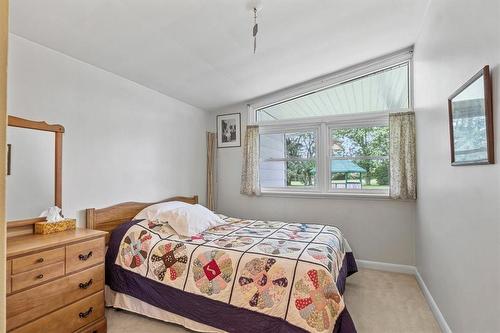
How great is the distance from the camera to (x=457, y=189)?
72.3 inches

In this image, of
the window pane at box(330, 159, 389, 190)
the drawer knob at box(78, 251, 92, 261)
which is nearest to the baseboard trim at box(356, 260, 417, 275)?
the window pane at box(330, 159, 389, 190)

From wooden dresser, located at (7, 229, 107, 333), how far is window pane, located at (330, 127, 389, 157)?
10.3 feet

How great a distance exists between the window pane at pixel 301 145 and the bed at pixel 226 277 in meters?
1.51

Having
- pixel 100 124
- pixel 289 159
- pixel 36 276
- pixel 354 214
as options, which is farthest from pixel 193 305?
pixel 289 159

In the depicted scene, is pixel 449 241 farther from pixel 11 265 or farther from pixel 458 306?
pixel 11 265

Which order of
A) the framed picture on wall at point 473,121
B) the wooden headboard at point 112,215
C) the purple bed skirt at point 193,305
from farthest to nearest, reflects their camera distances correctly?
1. the wooden headboard at point 112,215
2. the purple bed skirt at point 193,305
3. the framed picture on wall at point 473,121

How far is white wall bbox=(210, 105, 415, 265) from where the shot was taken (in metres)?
3.42

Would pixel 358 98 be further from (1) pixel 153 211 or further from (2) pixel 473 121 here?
(1) pixel 153 211

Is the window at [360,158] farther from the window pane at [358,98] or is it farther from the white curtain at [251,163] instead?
the white curtain at [251,163]

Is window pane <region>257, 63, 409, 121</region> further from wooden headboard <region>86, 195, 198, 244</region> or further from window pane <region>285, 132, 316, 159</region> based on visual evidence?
wooden headboard <region>86, 195, 198, 244</region>

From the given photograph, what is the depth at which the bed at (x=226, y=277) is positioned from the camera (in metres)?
1.77

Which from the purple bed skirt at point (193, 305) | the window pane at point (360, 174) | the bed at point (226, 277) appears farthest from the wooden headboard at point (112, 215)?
the window pane at point (360, 174)

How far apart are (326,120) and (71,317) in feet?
11.7

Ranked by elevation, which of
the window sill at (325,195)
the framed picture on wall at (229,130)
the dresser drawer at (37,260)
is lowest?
the dresser drawer at (37,260)
